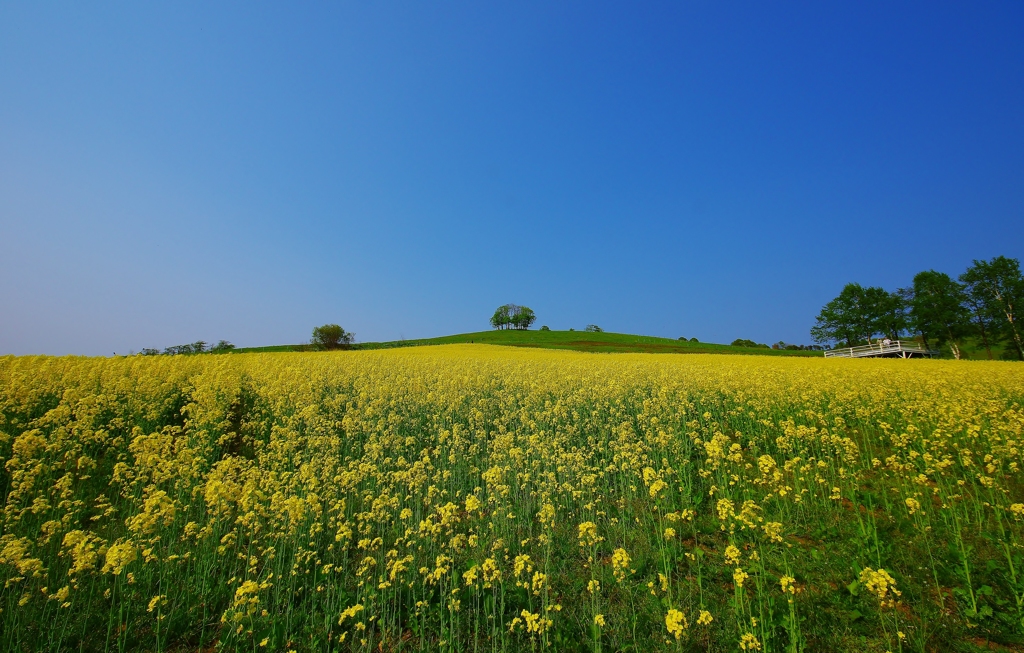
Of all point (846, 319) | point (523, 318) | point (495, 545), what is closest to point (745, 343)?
point (846, 319)

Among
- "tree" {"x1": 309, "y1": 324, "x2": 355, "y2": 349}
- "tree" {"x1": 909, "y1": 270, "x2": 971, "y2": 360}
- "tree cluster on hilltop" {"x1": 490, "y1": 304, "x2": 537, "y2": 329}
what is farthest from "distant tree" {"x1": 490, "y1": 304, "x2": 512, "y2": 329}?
"tree" {"x1": 909, "y1": 270, "x2": 971, "y2": 360}

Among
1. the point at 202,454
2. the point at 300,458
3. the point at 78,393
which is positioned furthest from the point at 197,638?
the point at 78,393

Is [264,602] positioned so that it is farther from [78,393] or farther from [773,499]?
[78,393]

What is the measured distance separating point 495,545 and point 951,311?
66.6 m

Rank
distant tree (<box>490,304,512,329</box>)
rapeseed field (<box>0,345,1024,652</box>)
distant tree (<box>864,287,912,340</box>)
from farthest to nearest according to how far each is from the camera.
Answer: distant tree (<box>490,304,512,329</box>), distant tree (<box>864,287,912,340</box>), rapeseed field (<box>0,345,1024,652</box>)

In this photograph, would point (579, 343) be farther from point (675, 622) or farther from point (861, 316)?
point (675, 622)

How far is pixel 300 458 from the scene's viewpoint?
22.9 ft

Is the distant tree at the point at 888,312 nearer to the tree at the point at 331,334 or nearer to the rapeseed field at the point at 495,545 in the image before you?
the rapeseed field at the point at 495,545

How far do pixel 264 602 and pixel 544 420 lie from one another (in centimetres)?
612

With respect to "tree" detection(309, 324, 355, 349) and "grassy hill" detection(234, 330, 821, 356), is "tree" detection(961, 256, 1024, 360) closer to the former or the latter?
"grassy hill" detection(234, 330, 821, 356)

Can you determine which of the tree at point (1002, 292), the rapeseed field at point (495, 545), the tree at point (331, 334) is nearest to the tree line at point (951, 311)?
the tree at point (1002, 292)

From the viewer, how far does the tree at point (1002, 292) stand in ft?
138

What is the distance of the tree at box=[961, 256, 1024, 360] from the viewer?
1651 inches

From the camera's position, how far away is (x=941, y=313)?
46.9 metres
